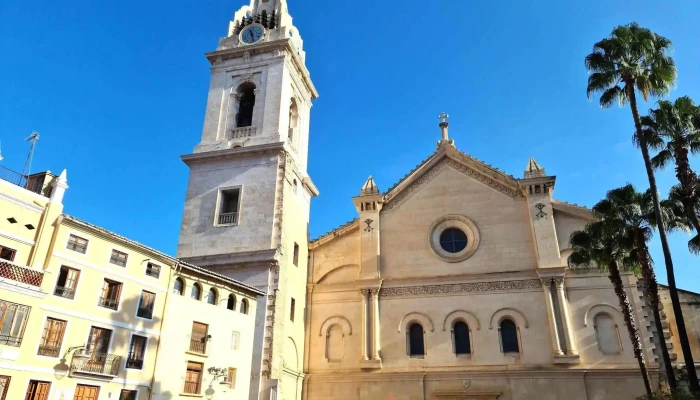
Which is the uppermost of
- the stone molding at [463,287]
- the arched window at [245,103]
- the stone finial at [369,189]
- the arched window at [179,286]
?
the arched window at [245,103]

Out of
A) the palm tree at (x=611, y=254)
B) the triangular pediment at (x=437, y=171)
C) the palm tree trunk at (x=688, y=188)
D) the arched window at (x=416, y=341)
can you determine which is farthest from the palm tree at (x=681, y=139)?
the arched window at (x=416, y=341)

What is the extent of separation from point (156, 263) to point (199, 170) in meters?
9.80

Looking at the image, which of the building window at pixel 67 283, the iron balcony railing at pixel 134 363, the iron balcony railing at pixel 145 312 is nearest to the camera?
the building window at pixel 67 283

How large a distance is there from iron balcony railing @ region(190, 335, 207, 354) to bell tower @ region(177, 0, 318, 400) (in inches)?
111

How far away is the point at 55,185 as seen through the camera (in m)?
20.6

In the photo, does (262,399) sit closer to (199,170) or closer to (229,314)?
(229,314)

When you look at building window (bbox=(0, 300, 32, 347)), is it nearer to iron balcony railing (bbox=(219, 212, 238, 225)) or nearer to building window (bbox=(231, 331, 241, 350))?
building window (bbox=(231, 331, 241, 350))

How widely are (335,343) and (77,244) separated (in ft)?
47.2

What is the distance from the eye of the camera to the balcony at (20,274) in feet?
58.7

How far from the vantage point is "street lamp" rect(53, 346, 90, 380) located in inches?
734

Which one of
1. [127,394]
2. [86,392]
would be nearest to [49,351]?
[86,392]

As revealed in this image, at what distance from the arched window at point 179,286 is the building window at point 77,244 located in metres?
4.24

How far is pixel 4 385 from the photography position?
17.2 meters

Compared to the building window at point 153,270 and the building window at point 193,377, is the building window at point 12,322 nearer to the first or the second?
the building window at point 153,270
